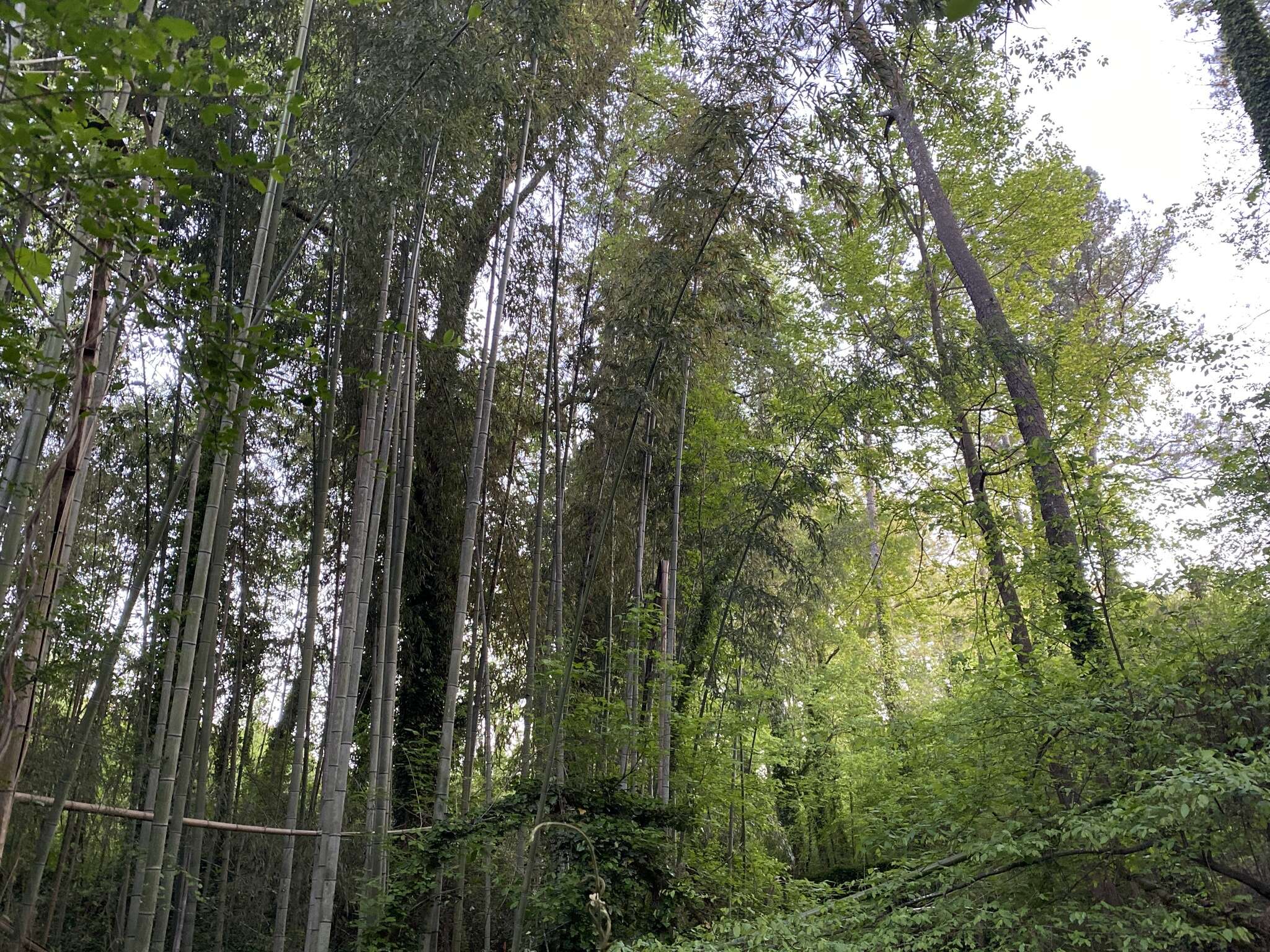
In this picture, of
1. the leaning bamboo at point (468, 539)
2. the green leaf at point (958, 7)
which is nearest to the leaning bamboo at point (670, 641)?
the leaning bamboo at point (468, 539)

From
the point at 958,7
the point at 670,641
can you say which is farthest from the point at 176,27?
the point at 670,641

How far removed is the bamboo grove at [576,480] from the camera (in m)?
2.71

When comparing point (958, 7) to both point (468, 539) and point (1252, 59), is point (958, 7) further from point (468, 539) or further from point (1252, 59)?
point (1252, 59)

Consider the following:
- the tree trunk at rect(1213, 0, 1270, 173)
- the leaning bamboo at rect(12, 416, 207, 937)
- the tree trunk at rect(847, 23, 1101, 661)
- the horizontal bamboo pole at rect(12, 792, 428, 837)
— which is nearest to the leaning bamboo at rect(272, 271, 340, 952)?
the horizontal bamboo pole at rect(12, 792, 428, 837)

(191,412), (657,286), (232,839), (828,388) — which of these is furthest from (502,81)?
(232,839)

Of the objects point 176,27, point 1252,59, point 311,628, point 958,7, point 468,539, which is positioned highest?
point 1252,59

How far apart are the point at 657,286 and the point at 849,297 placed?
315 centimetres

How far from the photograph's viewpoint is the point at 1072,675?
395cm

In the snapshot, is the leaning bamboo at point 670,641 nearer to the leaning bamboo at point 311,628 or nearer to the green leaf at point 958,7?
the leaning bamboo at point 311,628

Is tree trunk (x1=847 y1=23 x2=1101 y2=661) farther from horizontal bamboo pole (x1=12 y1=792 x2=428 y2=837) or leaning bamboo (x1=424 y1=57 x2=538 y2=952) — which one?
horizontal bamboo pole (x1=12 y1=792 x2=428 y2=837)

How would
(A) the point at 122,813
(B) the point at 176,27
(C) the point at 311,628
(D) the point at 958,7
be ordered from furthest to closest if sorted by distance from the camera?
(C) the point at 311,628
(A) the point at 122,813
(B) the point at 176,27
(D) the point at 958,7

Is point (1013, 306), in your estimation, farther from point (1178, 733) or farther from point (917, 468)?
point (1178, 733)

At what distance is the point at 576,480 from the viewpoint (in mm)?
7066

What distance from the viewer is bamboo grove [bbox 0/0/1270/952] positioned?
8.89 feet
